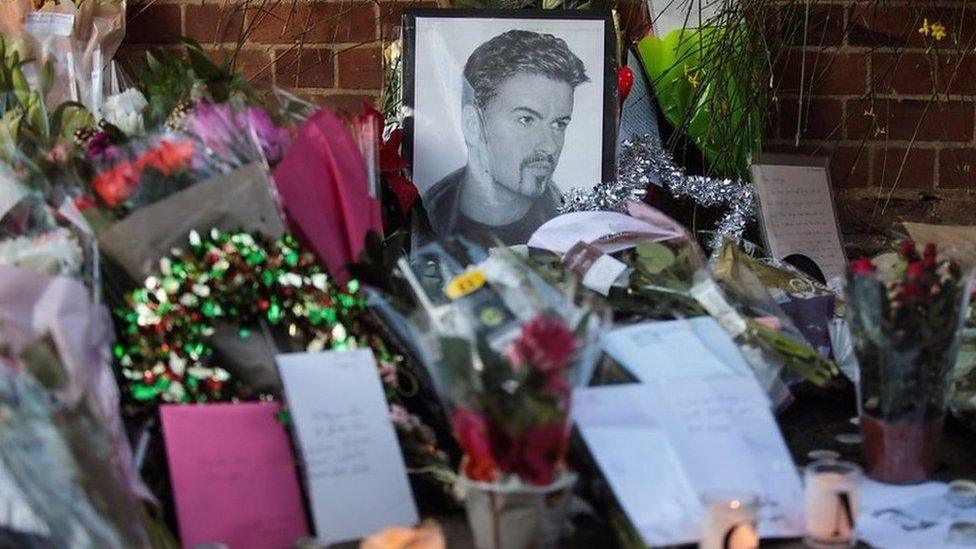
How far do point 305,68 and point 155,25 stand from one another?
1.28 feet

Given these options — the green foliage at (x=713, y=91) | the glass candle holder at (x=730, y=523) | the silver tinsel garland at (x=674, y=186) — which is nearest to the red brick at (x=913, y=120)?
the green foliage at (x=713, y=91)

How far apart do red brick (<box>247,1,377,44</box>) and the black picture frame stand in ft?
2.45

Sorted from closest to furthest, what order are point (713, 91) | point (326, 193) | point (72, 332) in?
point (72, 332) → point (326, 193) → point (713, 91)

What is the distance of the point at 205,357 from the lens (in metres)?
1.30

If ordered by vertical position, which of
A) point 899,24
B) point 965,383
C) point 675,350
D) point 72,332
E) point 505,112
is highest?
point 899,24

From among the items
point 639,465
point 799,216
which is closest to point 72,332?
point 639,465

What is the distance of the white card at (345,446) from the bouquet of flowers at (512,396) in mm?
115

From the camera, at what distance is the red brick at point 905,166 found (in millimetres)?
2846

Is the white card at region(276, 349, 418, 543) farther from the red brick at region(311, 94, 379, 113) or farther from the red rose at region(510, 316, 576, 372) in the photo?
the red brick at region(311, 94, 379, 113)

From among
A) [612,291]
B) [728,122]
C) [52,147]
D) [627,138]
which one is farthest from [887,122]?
[52,147]

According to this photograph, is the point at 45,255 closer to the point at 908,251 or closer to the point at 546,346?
the point at 546,346

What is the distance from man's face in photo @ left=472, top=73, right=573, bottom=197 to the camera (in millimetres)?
2182

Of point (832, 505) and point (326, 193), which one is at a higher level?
point (326, 193)

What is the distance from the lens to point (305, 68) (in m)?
2.96
